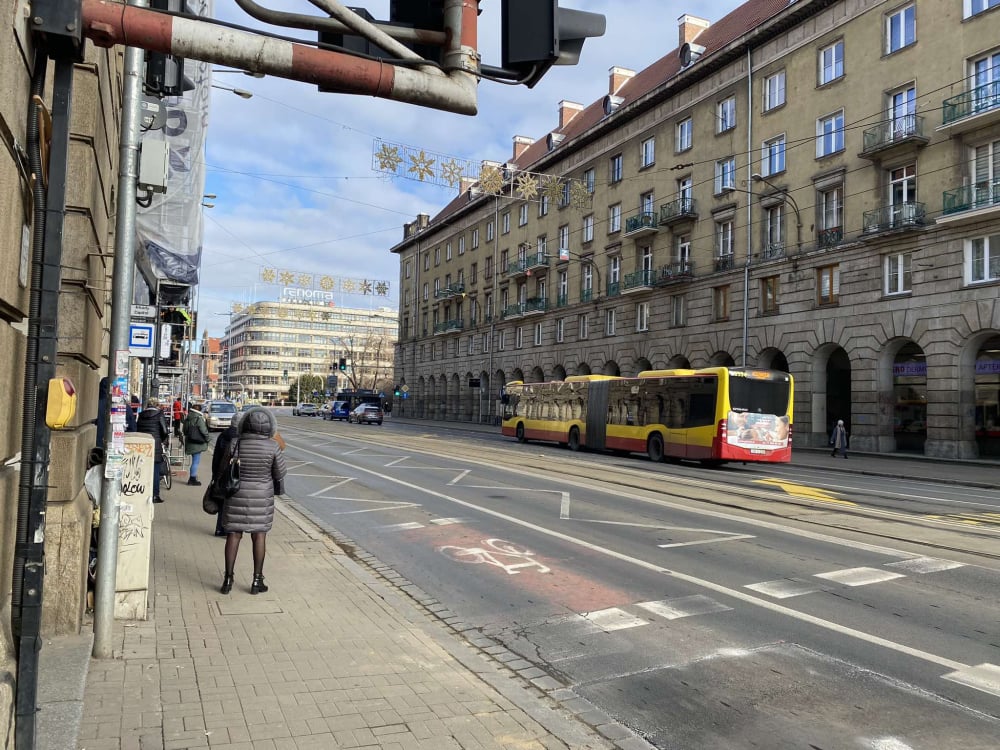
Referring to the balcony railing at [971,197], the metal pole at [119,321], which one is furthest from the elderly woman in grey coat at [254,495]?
the balcony railing at [971,197]

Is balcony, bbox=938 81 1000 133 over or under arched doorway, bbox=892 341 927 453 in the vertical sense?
over

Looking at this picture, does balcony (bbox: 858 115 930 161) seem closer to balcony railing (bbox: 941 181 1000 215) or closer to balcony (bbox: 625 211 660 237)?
balcony railing (bbox: 941 181 1000 215)

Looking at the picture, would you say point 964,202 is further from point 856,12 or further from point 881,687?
point 881,687

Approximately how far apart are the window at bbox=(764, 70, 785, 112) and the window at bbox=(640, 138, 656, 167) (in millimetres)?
7873

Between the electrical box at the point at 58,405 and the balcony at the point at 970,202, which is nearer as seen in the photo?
the electrical box at the point at 58,405

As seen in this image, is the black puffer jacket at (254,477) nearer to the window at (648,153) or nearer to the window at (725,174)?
the window at (725,174)

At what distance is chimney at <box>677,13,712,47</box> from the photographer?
42219 mm

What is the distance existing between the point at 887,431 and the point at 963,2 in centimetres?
1515

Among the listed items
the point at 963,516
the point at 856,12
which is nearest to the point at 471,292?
the point at 856,12

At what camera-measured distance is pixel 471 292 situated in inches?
2489

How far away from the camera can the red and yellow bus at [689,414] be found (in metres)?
21.2

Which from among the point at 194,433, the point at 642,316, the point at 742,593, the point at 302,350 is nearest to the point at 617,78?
the point at 642,316

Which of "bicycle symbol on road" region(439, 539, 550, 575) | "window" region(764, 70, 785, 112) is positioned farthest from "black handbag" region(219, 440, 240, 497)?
"window" region(764, 70, 785, 112)

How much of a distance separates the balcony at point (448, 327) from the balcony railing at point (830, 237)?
38338 mm
